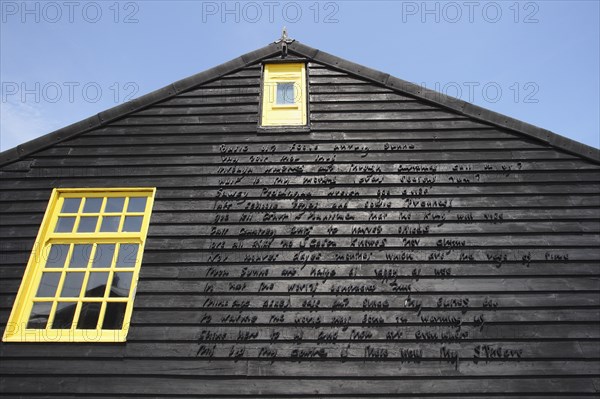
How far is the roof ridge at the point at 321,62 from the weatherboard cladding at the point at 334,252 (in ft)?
0.33

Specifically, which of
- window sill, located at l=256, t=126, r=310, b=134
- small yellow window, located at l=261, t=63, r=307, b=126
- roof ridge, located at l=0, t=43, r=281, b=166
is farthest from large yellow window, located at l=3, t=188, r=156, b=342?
small yellow window, located at l=261, t=63, r=307, b=126

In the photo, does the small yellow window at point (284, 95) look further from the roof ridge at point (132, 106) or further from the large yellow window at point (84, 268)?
the large yellow window at point (84, 268)

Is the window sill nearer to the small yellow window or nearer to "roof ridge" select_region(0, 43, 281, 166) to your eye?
the small yellow window

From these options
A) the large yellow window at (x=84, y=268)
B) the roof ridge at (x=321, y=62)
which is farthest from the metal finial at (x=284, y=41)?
the large yellow window at (x=84, y=268)

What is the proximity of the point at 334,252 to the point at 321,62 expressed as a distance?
3.60m

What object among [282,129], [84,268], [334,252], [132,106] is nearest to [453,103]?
[282,129]

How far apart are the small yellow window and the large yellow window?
233 centimetres

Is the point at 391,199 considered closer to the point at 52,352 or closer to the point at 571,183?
the point at 571,183

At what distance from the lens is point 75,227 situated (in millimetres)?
6270

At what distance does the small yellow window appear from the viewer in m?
7.14

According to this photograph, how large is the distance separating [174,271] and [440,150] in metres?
4.30

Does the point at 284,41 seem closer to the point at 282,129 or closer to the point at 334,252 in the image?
the point at 282,129

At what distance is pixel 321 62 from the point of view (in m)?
7.65

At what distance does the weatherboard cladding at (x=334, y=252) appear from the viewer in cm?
516
